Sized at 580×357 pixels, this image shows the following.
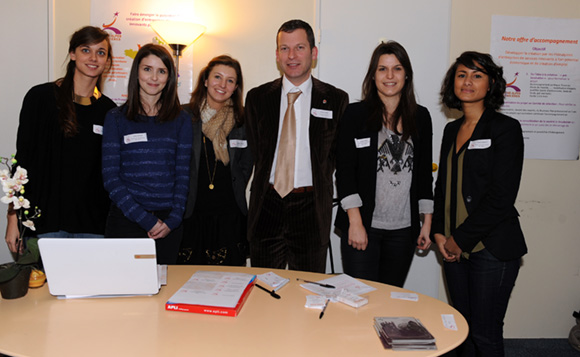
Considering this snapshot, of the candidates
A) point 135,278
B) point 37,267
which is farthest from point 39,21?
→ point 135,278

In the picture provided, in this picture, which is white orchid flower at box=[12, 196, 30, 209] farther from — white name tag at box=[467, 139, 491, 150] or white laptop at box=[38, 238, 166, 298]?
white name tag at box=[467, 139, 491, 150]

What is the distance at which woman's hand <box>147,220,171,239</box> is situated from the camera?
233cm

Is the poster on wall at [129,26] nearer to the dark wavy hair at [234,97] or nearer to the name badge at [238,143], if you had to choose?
the dark wavy hair at [234,97]

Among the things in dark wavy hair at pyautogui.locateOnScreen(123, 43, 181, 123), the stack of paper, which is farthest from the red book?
dark wavy hair at pyautogui.locateOnScreen(123, 43, 181, 123)

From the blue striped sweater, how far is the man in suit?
1.50 ft

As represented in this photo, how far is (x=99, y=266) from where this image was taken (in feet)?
5.11

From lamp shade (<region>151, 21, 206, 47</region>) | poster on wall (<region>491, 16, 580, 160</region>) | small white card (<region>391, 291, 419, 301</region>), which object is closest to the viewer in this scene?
small white card (<region>391, 291, 419, 301</region>)

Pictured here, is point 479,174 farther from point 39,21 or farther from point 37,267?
point 39,21

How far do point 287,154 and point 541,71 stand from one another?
7.37ft

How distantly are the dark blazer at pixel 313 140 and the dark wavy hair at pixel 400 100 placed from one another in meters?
0.25

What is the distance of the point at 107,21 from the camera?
10.8 ft

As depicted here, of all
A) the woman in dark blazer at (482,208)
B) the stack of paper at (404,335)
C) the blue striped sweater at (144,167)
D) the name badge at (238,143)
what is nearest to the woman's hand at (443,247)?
the woman in dark blazer at (482,208)

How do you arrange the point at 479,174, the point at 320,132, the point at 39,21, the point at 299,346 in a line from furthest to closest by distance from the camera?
1. the point at 39,21
2. the point at 320,132
3. the point at 479,174
4. the point at 299,346

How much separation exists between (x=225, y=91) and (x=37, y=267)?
1.45 metres
